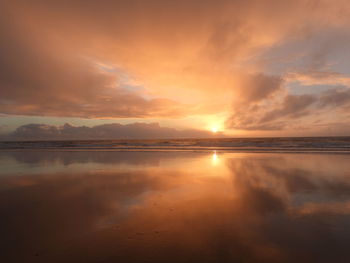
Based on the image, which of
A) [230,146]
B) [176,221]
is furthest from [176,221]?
[230,146]

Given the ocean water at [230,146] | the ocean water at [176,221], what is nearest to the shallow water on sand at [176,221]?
the ocean water at [176,221]

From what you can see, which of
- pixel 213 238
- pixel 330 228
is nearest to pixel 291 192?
pixel 330 228

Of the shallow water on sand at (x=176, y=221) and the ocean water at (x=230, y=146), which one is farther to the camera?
the ocean water at (x=230, y=146)

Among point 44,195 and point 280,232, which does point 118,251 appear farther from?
point 44,195

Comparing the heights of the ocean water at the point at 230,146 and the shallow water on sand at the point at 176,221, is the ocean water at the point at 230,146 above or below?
above

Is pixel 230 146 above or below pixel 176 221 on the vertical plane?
above

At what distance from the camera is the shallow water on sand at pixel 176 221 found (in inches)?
167

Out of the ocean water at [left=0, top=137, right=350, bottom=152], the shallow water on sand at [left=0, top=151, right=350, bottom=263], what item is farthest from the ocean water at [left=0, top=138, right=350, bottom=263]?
the ocean water at [left=0, top=137, right=350, bottom=152]

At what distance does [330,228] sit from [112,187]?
8.31 metres

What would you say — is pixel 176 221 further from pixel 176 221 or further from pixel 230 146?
pixel 230 146

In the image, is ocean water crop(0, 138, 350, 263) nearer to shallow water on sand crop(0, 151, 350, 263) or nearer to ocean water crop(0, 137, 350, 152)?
shallow water on sand crop(0, 151, 350, 263)

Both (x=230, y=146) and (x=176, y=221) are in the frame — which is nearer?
(x=176, y=221)

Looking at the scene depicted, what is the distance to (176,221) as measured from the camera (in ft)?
19.2

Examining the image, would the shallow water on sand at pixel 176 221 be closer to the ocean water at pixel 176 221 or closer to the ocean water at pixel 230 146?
the ocean water at pixel 176 221
